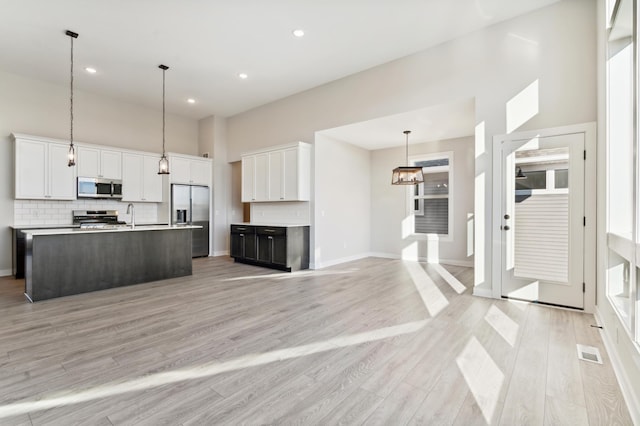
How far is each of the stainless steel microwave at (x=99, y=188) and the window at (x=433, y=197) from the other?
662 cm

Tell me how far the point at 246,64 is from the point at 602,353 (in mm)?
5786

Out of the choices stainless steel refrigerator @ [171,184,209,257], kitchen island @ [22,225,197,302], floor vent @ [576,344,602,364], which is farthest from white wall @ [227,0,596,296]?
stainless steel refrigerator @ [171,184,209,257]

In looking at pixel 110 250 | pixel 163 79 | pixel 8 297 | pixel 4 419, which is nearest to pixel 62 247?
pixel 110 250

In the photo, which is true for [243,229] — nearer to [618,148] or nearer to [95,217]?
[95,217]

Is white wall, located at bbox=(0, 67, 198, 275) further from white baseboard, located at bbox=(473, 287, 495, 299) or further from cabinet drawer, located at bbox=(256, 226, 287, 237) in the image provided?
white baseboard, located at bbox=(473, 287, 495, 299)

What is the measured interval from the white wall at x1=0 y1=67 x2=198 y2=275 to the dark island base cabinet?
3.36 m

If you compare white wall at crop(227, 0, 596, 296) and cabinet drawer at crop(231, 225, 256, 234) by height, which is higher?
white wall at crop(227, 0, 596, 296)

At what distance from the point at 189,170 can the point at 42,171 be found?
8.69 feet

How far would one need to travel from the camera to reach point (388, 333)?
113 inches

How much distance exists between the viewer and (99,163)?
624 centimetres

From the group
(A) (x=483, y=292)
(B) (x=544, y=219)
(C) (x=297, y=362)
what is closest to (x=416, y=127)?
(B) (x=544, y=219)

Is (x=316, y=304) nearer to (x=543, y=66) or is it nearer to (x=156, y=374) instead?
(x=156, y=374)

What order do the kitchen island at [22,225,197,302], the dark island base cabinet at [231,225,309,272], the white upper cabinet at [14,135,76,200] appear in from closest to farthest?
1. the kitchen island at [22,225,197,302]
2. the white upper cabinet at [14,135,76,200]
3. the dark island base cabinet at [231,225,309,272]

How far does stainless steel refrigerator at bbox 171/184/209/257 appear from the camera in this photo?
7.09 m
